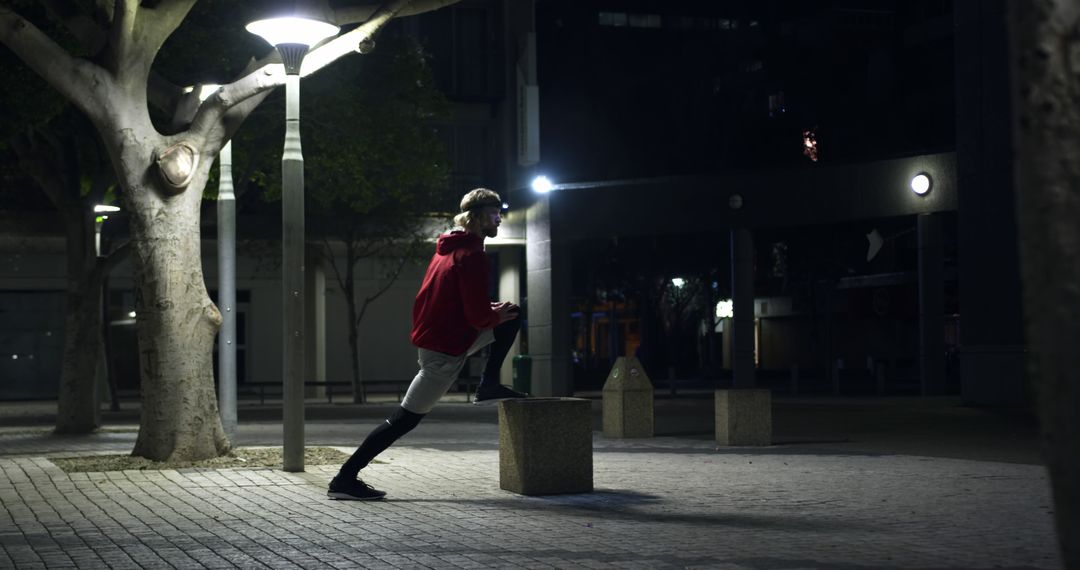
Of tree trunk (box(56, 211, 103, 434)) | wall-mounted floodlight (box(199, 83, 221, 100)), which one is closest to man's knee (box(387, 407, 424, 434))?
wall-mounted floodlight (box(199, 83, 221, 100))

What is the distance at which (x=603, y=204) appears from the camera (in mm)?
37344

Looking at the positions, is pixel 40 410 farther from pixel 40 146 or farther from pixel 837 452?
pixel 837 452


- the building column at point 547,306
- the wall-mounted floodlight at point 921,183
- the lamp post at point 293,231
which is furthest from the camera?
the building column at point 547,306

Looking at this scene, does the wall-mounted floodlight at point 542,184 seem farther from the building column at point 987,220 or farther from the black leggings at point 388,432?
the black leggings at point 388,432

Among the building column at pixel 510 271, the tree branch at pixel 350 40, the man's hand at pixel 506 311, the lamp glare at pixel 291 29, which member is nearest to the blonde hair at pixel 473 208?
the man's hand at pixel 506 311

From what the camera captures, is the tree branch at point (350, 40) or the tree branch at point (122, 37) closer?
the tree branch at point (122, 37)

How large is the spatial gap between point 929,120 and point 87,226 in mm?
36510

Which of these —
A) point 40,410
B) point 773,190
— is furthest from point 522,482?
point 40,410

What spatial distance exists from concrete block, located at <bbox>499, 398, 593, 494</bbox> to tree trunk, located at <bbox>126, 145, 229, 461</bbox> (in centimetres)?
431

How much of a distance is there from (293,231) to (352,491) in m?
3.44

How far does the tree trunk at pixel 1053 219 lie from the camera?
3.06 metres

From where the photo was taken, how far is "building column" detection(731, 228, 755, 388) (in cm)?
3506

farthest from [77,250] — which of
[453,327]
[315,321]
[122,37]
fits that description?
[315,321]

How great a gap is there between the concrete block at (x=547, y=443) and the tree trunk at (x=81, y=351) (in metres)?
→ 12.5
